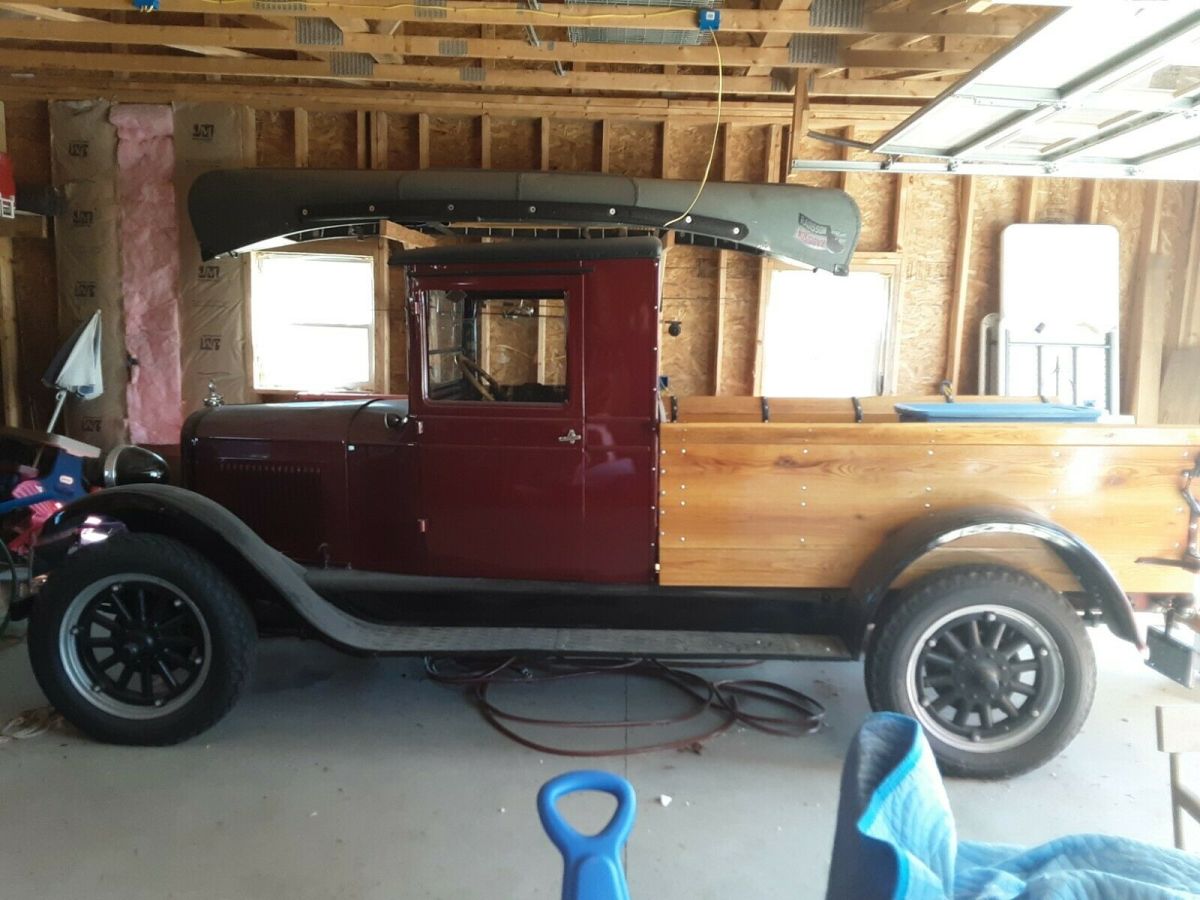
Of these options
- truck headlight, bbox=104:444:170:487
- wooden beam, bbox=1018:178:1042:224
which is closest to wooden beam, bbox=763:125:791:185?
wooden beam, bbox=1018:178:1042:224

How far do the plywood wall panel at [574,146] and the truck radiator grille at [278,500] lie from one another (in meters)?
4.11

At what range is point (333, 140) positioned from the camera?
263 inches

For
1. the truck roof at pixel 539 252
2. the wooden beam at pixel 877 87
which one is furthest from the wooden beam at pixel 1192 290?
the truck roof at pixel 539 252

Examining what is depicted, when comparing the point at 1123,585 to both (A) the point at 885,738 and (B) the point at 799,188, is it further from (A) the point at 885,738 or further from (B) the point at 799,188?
(B) the point at 799,188

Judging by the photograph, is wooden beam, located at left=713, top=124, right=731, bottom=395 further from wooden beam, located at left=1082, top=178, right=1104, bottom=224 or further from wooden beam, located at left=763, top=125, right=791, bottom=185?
wooden beam, located at left=1082, top=178, right=1104, bottom=224

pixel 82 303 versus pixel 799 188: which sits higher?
pixel 799 188

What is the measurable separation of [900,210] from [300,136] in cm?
502

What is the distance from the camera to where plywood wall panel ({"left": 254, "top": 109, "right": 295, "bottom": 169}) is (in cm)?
663

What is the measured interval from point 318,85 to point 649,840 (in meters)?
6.07

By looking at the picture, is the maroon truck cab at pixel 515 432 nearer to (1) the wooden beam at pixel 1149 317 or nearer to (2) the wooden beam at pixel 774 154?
(2) the wooden beam at pixel 774 154

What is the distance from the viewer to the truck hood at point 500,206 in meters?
5.53

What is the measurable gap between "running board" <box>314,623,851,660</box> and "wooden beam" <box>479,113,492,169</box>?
4.59 m

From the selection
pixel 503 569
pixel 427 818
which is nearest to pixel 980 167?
pixel 503 569

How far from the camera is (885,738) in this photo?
1395 mm
